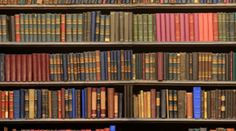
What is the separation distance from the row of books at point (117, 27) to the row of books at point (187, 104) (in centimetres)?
41

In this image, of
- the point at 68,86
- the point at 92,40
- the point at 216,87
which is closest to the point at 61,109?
the point at 68,86

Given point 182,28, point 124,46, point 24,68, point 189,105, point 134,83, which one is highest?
point 182,28

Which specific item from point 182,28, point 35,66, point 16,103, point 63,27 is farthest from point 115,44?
point 16,103

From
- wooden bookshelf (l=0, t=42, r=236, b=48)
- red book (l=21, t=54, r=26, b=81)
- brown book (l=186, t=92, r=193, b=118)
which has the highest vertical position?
wooden bookshelf (l=0, t=42, r=236, b=48)

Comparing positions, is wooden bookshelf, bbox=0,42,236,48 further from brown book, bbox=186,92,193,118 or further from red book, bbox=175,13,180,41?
brown book, bbox=186,92,193,118

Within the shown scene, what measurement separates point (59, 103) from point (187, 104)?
99cm

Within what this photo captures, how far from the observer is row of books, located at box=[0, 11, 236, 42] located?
342 centimetres

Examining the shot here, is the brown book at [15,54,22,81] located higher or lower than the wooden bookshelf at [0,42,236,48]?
lower

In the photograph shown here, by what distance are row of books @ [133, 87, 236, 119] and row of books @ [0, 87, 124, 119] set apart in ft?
0.66

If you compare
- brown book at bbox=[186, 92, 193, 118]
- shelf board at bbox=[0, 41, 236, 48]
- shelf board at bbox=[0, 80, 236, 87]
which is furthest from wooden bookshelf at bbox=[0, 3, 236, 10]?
brown book at bbox=[186, 92, 193, 118]

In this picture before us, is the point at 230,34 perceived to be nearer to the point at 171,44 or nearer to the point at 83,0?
the point at 171,44

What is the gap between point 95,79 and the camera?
135 inches

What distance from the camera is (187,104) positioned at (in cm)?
343

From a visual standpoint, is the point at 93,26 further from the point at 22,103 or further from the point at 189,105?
the point at 189,105
